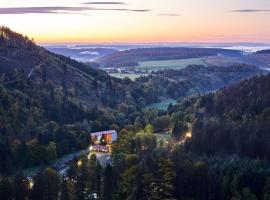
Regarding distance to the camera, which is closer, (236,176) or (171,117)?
(236,176)

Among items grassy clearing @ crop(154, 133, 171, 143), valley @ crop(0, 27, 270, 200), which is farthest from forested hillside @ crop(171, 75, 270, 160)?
grassy clearing @ crop(154, 133, 171, 143)

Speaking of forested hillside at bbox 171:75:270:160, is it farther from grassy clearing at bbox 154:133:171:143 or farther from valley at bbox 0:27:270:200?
grassy clearing at bbox 154:133:171:143

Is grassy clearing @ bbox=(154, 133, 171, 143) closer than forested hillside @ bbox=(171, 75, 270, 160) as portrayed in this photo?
No

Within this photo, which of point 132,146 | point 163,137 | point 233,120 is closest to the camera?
point 132,146

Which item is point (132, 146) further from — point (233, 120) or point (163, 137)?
point (233, 120)

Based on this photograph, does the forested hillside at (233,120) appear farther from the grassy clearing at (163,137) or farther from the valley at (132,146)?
the grassy clearing at (163,137)

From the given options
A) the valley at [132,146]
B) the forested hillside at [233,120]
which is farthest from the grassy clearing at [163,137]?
the forested hillside at [233,120]

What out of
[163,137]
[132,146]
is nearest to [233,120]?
[163,137]

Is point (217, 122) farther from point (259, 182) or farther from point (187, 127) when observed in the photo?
point (259, 182)

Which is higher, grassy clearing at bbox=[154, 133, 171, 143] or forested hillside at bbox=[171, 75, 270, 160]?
forested hillside at bbox=[171, 75, 270, 160]

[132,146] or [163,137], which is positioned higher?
[132,146]

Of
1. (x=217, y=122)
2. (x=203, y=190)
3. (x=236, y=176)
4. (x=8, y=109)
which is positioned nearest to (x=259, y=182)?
(x=236, y=176)
